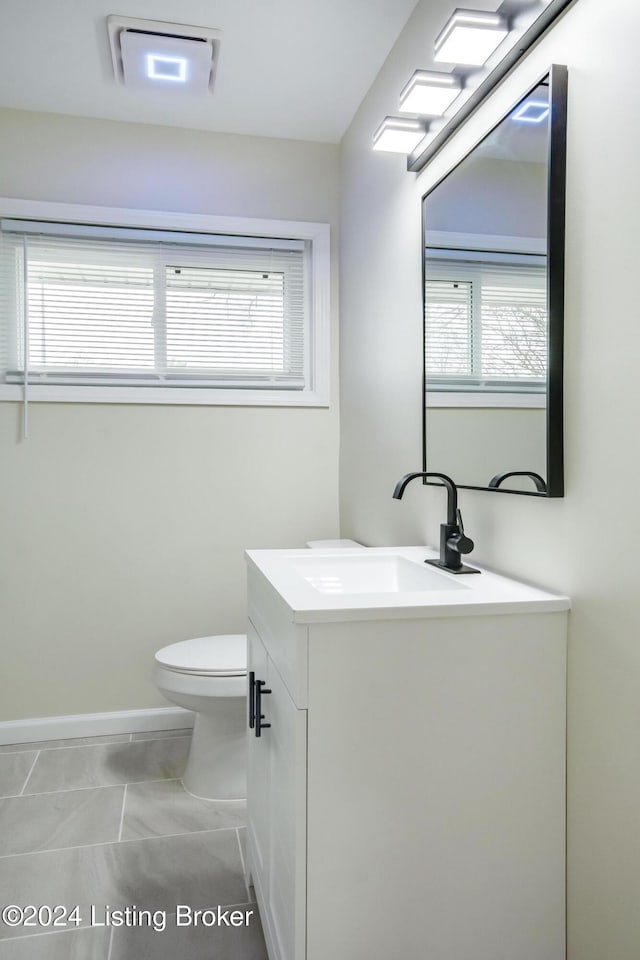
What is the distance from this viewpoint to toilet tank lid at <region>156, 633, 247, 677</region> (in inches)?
87.2

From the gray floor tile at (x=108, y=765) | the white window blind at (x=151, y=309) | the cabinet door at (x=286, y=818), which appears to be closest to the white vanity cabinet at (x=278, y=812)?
the cabinet door at (x=286, y=818)

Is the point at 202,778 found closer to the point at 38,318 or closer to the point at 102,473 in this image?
the point at 102,473

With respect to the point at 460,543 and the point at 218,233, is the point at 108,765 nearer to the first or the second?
the point at 460,543

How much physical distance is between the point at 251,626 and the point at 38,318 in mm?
1716

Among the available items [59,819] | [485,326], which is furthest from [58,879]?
[485,326]

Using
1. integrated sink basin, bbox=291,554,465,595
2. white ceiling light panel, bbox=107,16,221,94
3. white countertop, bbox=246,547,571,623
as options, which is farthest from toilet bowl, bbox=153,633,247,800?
white ceiling light panel, bbox=107,16,221,94

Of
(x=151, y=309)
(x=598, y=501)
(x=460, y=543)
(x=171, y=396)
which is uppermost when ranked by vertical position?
(x=151, y=309)

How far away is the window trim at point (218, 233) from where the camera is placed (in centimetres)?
272

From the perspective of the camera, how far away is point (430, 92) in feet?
5.60

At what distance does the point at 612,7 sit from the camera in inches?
45.1

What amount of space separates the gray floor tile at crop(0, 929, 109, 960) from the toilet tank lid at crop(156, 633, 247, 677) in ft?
2.50

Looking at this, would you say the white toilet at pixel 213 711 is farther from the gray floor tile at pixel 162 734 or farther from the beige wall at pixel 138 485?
the beige wall at pixel 138 485

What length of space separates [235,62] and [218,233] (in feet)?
2.23

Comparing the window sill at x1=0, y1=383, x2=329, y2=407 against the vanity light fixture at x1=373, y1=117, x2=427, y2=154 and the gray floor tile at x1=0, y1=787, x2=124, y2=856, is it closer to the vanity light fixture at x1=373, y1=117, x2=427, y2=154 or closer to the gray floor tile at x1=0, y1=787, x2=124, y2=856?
the vanity light fixture at x1=373, y1=117, x2=427, y2=154
